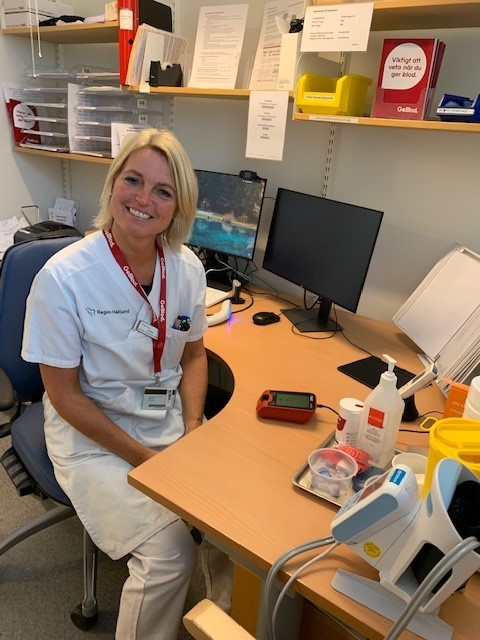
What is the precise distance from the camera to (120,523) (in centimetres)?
116

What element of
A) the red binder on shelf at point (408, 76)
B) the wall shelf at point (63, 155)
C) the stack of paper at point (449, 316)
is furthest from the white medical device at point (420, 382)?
the wall shelf at point (63, 155)

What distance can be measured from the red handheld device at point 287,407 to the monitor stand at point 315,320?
54cm

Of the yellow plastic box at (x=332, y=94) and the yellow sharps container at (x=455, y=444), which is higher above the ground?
the yellow plastic box at (x=332, y=94)

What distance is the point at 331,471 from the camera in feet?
3.29

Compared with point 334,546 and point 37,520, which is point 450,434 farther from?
point 37,520

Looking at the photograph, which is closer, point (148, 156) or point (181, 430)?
point (148, 156)

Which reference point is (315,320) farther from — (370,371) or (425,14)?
(425,14)

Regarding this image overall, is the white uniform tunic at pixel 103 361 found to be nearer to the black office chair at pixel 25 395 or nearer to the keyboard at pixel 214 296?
the black office chair at pixel 25 395

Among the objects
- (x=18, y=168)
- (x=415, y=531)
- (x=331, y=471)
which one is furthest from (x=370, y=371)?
(x=18, y=168)

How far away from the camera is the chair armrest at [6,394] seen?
125cm

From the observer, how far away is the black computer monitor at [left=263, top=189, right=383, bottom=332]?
1547 mm

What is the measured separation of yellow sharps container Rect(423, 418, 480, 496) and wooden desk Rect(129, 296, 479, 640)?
216mm

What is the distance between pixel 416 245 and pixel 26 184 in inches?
84.3

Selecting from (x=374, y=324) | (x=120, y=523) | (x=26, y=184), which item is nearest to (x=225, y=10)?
(x=374, y=324)
